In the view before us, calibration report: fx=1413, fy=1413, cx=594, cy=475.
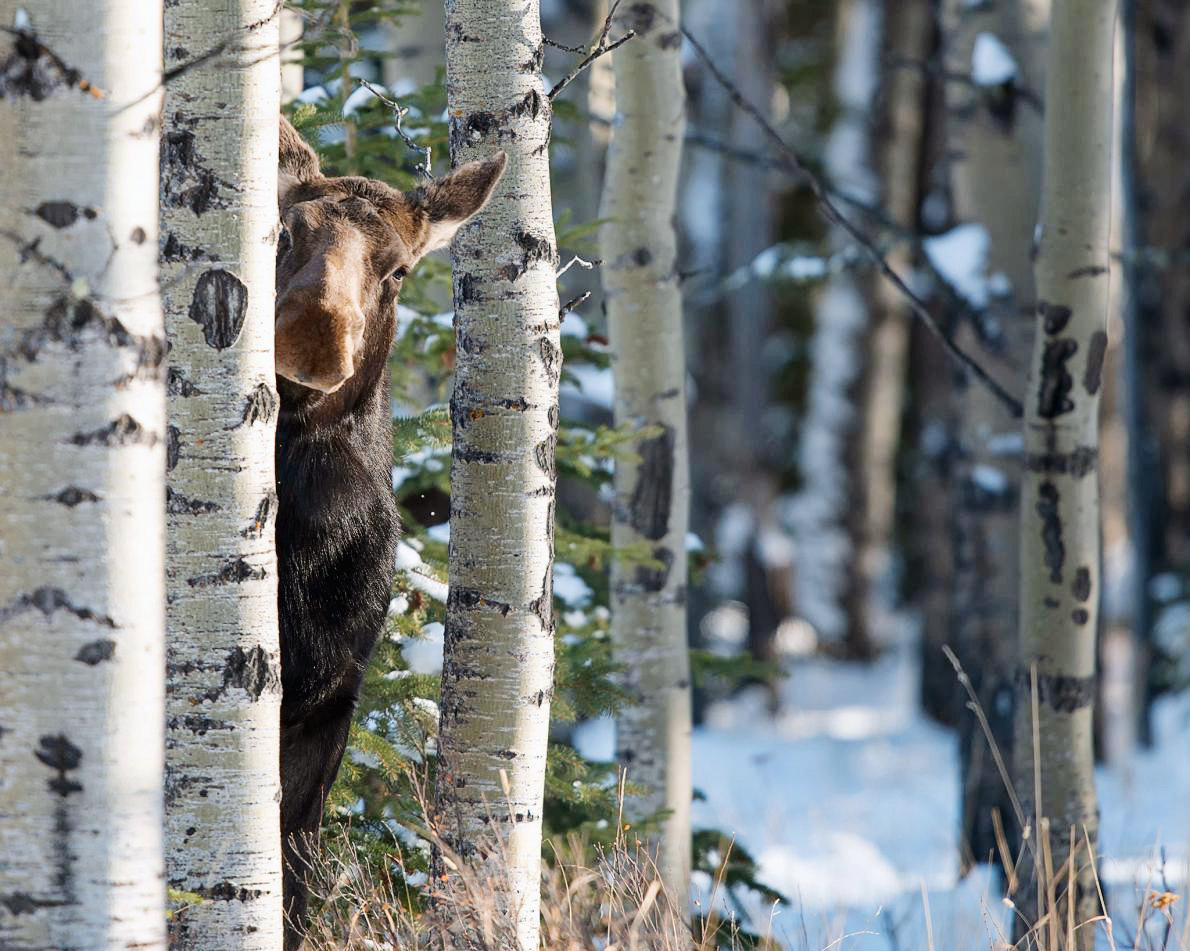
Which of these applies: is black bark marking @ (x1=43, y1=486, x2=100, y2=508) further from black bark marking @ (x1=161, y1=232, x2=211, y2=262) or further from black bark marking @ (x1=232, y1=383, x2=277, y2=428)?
black bark marking @ (x1=161, y1=232, x2=211, y2=262)

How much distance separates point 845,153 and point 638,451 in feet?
39.0

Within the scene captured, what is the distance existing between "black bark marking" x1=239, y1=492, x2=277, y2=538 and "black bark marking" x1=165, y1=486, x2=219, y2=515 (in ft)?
0.23

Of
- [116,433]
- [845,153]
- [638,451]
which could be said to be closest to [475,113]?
[116,433]

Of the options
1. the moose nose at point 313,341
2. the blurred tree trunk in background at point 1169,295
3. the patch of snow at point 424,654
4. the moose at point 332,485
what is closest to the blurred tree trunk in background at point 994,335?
the patch of snow at point 424,654

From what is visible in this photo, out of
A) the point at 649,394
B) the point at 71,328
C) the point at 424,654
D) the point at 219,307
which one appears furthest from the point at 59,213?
the point at 649,394

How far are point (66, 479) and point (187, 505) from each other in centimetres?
62

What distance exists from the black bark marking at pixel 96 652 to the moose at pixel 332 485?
4.57ft

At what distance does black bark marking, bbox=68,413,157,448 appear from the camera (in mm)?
2021

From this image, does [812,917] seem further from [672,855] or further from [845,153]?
[845,153]

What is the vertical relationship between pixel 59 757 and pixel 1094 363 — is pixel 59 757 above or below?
below

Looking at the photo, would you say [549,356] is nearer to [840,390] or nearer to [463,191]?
[463,191]

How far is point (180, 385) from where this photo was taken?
2.65 m

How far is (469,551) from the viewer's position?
10.7 ft

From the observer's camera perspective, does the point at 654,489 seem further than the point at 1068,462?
Yes
